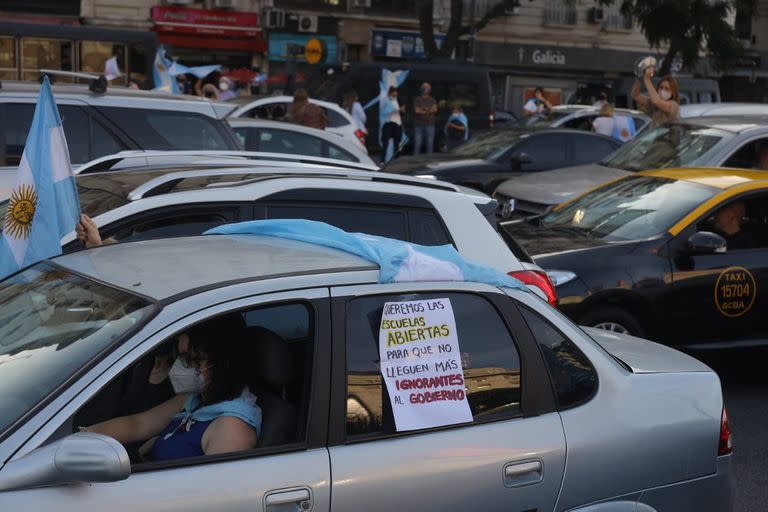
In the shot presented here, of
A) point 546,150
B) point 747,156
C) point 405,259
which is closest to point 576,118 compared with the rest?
point 546,150

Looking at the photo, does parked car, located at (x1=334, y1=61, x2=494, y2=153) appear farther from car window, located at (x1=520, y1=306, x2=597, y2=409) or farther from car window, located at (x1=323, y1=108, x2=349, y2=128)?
car window, located at (x1=520, y1=306, x2=597, y2=409)

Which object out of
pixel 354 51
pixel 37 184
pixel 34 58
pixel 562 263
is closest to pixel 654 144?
pixel 562 263

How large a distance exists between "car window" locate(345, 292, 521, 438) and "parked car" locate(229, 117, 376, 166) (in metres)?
8.32

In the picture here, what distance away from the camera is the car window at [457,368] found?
383 centimetres

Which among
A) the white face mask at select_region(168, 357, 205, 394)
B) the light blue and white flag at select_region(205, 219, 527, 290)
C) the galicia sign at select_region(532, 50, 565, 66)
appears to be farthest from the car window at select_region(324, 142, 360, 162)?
the galicia sign at select_region(532, 50, 565, 66)

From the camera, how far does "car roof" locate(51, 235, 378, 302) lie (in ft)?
12.3

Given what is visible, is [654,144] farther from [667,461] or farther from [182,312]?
[182,312]

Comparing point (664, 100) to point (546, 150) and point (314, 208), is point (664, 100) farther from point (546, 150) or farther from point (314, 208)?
point (314, 208)

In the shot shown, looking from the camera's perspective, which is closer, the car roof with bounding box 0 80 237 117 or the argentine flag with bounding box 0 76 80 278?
the argentine flag with bounding box 0 76 80 278

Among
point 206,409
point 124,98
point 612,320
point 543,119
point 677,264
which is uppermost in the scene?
point 124,98

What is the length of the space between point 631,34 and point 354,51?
12.3 metres

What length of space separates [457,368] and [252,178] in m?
2.71

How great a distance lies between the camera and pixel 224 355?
3922mm

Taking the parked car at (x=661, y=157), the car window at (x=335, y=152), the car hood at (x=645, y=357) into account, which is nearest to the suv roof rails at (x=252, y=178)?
the car hood at (x=645, y=357)
